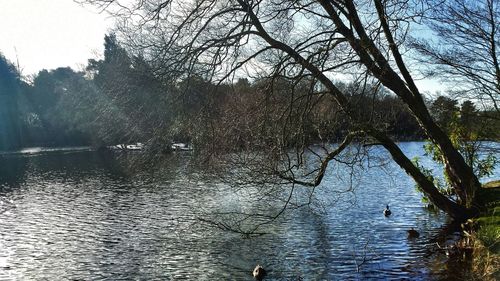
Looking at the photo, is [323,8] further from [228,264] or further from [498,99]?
[228,264]

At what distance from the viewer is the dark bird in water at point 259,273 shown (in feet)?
32.6

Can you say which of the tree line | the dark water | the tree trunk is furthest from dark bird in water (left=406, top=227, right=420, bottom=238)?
the tree line

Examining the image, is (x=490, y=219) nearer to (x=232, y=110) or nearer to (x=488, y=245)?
(x=488, y=245)

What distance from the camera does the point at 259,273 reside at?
9977 mm

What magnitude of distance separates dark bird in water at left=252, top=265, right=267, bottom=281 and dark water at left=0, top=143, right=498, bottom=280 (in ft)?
0.72

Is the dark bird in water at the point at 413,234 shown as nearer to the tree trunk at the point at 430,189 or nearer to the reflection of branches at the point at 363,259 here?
the tree trunk at the point at 430,189

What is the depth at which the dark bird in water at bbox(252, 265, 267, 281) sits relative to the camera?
9938 millimetres

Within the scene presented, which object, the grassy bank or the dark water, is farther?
the dark water

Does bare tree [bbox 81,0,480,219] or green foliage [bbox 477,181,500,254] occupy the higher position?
bare tree [bbox 81,0,480,219]

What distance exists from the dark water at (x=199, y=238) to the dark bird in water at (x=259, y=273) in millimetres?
220

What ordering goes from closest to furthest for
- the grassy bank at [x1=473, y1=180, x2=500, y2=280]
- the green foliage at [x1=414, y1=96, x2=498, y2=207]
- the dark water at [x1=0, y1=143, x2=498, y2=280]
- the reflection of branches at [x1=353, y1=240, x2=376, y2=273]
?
the grassy bank at [x1=473, y1=180, x2=500, y2=280]
the reflection of branches at [x1=353, y1=240, x2=376, y2=273]
the dark water at [x1=0, y1=143, x2=498, y2=280]
the green foliage at [x1=414, y1=96, x2=498, y2=207]

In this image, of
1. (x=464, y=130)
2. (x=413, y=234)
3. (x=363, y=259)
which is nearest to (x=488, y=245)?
(x=363, y=259)

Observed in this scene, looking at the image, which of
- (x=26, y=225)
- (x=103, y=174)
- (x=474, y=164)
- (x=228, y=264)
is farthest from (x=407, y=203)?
(x=103, y=174)

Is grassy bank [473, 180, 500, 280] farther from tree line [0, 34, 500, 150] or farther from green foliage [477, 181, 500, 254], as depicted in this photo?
tree line [0, 34, 500, 150]
